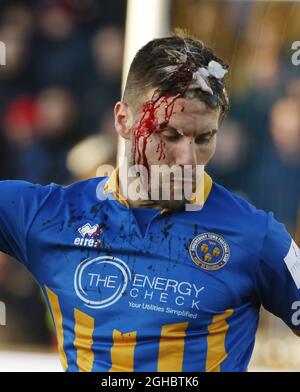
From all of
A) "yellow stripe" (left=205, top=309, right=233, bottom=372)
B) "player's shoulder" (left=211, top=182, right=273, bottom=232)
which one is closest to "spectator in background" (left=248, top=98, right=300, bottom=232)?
"player's shoulder" (left=211, top=182, right=273, bottom=232)

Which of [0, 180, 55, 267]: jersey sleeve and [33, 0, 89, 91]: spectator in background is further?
[33, 0, 89, 91]: spectator in background

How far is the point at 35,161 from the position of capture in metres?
2.30

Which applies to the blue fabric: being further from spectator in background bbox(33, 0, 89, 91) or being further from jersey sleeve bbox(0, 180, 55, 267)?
spectator in background bbox(33, 0, 89, 91)

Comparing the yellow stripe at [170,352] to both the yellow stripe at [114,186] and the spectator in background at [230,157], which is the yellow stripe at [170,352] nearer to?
the yellow stripe at [114,186]

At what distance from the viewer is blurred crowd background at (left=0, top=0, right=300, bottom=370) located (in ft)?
7.39

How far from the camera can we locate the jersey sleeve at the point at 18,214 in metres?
2.10

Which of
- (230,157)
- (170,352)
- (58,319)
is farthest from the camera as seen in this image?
(230,157)

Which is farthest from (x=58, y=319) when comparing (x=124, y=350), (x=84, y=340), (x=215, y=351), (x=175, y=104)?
(x=175, y=104)

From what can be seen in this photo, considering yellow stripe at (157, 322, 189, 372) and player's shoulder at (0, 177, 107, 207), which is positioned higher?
player's shoulder at (0, 177, 107, 207)

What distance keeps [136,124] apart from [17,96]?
1.54 ft

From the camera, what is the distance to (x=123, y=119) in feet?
7.18

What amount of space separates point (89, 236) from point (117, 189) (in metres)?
0.16

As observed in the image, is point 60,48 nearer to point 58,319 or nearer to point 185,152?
point 185,152

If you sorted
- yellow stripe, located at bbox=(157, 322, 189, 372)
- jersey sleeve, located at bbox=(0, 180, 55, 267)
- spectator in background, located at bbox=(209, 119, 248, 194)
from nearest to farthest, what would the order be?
yellow stripe, located at bbox=(157, 322, 189, 372), jersey sleeve, located at bbox=(0, 180, 55, 267), spectator in background, located at bbox=(209, 119, 248, 194)
